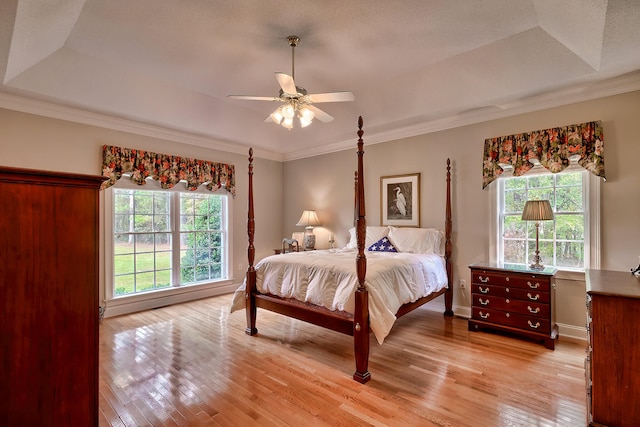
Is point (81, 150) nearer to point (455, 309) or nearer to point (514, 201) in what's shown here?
point (455, 309)

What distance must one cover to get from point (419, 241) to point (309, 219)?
2.05m

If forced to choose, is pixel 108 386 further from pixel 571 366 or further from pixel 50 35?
pixel 571 366

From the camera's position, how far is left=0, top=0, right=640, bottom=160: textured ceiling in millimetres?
2418

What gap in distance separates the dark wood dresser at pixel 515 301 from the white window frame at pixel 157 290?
3.85 m

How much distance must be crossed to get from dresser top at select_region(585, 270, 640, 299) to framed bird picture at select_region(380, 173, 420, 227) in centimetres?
231

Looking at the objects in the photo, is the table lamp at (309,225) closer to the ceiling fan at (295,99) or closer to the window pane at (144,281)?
the window pane at (144,281)

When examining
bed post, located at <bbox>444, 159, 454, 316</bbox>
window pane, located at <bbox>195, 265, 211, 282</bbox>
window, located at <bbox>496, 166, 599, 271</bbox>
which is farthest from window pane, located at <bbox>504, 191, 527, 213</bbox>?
window pane, located at <bbox>195, 265, 211, 282</bbox>

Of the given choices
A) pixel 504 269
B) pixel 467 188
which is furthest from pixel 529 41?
pixel 504 269

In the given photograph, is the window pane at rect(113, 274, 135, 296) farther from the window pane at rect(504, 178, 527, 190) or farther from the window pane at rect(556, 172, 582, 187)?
the window pane at rect(556, 172, 582, 187)

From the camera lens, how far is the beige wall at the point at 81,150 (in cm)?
341

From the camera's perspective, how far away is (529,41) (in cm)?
286

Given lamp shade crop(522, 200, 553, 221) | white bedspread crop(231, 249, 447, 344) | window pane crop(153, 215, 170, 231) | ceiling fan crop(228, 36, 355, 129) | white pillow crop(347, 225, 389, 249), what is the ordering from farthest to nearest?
window pane crop(153, 215, 170, 231)
white pillow crop(347, 225, 389, 249)
lamp shade crop(522, 200, 553, 221)
ceiling fan crop(228, 36, 355, 129)
white bedspread crop(231, 249, 447, 344)

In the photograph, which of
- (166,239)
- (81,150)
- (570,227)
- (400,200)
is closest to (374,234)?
(400,200)

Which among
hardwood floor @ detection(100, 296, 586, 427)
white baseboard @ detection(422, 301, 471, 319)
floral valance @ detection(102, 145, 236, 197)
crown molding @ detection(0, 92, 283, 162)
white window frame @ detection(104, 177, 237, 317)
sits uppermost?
crown molding @ detection(0, 92, 283, 162)
